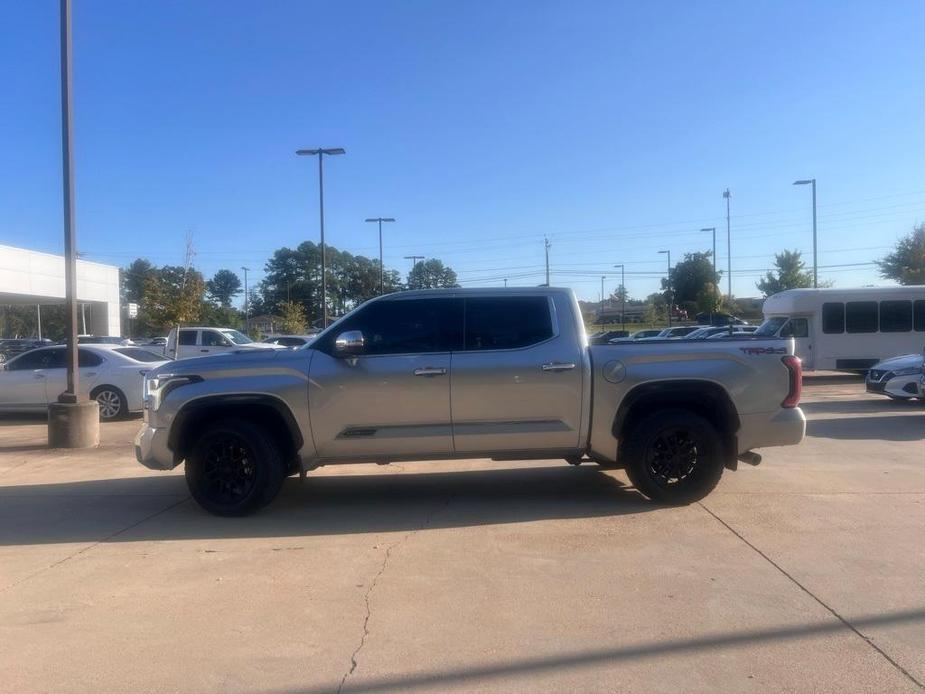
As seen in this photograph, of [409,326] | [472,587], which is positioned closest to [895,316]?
[409,326]

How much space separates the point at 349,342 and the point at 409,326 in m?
0.67

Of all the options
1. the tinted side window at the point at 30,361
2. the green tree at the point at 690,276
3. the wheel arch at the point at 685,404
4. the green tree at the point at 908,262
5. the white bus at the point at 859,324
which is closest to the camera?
the wheel arch at the point at 685,404

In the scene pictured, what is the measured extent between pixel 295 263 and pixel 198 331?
214ft

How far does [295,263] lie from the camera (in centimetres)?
8769

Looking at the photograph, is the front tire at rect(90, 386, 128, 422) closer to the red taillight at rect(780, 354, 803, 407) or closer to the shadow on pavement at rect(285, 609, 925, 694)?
the red taillight at rect(780, 354, 803, 407)

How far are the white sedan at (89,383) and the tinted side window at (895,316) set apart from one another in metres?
19.6

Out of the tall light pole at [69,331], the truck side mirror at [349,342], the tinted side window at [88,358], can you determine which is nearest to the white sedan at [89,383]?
the tinted side window at [88,358]

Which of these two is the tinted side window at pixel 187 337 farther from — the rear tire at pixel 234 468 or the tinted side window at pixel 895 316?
the tinted side window at pixel 895 316

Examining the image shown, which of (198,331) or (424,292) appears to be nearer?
(424,292)

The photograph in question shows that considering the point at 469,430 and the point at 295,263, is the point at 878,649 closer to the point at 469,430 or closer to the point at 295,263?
the point at 469,430

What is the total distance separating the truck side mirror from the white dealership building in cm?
2869

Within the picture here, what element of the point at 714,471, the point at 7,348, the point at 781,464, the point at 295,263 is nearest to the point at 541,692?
the point at 714,471

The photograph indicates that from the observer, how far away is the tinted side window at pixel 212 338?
24.0 metres

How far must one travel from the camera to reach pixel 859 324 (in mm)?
23125
